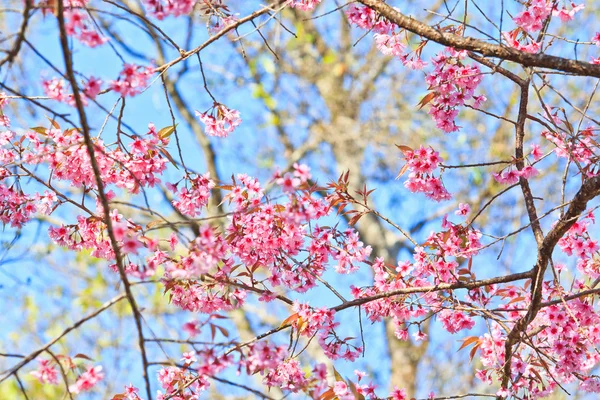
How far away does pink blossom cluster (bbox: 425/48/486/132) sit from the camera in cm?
237

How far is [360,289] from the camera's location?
2.60m

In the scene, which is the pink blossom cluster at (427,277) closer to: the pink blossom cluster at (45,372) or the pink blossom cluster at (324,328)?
the pink blossom cluster at (324,328)

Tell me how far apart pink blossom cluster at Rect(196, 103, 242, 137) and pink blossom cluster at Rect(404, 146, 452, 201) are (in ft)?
1.91

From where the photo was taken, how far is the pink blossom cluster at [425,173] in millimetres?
2402

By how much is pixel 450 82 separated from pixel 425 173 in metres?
0.31

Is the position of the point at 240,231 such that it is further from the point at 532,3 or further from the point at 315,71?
the point at 315,71

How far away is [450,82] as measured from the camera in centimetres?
238

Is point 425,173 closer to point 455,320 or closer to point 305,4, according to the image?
point 455,320

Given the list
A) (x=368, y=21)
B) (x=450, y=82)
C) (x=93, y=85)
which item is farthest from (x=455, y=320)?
(x=93, y=85)

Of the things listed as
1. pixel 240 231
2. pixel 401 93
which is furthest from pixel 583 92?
pixel 240 231

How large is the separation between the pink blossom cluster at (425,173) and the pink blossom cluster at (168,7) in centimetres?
94

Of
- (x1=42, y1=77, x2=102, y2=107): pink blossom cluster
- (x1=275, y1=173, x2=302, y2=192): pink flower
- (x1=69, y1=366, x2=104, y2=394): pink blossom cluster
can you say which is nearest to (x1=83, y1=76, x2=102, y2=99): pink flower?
(x1=42, y1=77, x2=102, y2=107): pink blossom cluster

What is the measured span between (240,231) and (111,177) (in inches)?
17.8

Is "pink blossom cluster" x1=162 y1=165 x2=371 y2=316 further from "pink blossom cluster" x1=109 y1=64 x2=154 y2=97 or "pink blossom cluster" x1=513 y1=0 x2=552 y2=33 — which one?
"pink blossom cluster" x1=513 y1=0 x2=552 y2=33
